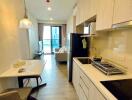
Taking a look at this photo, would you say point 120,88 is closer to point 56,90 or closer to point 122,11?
point 122,11

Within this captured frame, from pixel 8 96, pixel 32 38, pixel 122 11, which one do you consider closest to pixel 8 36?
pixel 8 96

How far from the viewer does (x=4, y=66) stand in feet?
7.04

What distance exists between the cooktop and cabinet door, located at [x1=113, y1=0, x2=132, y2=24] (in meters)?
0.73

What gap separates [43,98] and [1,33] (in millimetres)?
1686

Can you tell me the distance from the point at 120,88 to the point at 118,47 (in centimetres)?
88

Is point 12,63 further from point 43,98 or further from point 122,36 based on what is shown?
point 122,36

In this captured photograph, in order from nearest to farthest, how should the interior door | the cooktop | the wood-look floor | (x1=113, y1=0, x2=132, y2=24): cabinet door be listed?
the cooktop, (x1=113, y1=0, x2=132, y2=24): cabinet door, the wood-look floor, the interior door

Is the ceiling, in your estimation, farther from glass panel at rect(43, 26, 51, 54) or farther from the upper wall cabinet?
glass panel at rect(43, 26, 51, 54)

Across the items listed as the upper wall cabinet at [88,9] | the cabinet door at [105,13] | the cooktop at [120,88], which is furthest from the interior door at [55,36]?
the cooktop at [120,88]

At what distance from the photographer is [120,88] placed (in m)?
1.21

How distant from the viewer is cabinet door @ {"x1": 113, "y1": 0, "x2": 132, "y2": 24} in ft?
3.89

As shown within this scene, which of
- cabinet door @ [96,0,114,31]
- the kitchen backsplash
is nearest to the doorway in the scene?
the kitchen backsplash

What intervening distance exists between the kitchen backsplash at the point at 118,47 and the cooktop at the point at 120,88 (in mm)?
381

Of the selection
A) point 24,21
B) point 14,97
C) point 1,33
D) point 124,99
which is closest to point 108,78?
point 124,99
